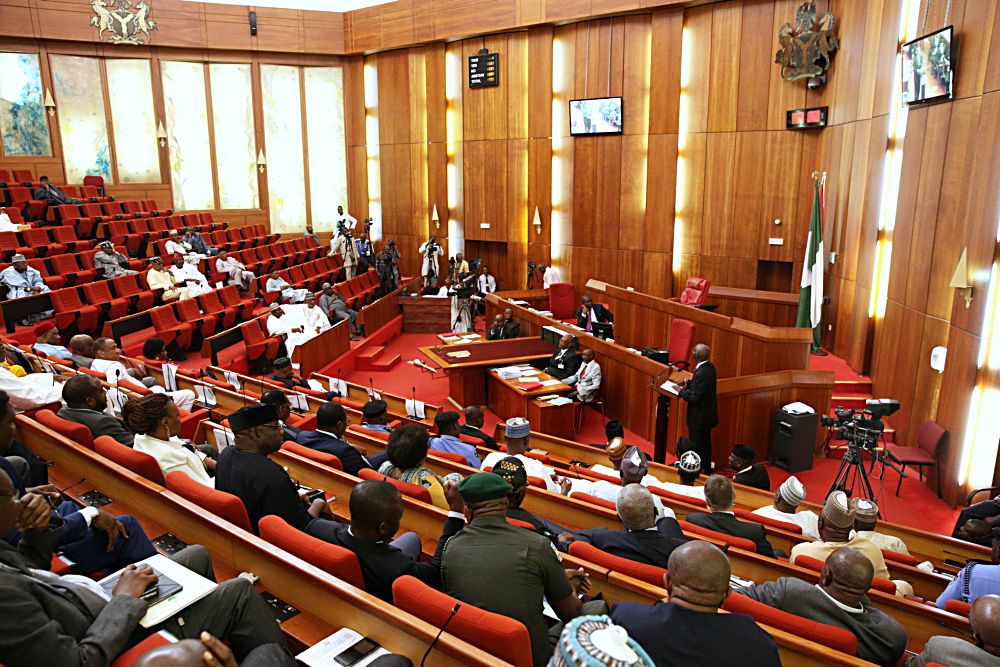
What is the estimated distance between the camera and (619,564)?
268 centimetres

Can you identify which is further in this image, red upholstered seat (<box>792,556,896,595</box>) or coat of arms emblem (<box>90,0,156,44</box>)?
coat of arms emblem (<box>90,0,156,44</box>)

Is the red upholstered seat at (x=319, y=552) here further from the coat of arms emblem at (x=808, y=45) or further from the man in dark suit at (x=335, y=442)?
the coat of arms emblem at (x=808, y=45)

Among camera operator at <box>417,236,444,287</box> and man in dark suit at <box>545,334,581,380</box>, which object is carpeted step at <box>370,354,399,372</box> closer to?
man in dark suit at <box>545,334,581,380</box>

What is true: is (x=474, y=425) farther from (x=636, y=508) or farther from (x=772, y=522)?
(x=636, y=508)

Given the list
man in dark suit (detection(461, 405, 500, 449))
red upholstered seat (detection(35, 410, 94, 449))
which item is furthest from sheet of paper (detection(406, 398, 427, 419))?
red upholstered seat (detection(35, 410, 94, 449))

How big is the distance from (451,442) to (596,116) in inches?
368

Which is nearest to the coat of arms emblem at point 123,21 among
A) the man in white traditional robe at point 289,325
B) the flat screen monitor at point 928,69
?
the man in white traditional robe at point 289,325

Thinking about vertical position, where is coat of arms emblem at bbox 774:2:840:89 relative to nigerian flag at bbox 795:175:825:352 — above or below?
above

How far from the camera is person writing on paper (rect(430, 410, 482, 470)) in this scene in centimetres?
440

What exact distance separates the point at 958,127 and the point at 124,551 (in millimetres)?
7051

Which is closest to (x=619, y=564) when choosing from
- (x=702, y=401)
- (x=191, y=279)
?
(x=702, y=401)

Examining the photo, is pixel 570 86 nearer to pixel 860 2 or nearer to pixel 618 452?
pixel 860 2

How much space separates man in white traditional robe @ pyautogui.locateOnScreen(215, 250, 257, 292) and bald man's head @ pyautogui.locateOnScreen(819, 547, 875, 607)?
33.9ft

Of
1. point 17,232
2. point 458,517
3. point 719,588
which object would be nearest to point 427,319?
point 17,232
